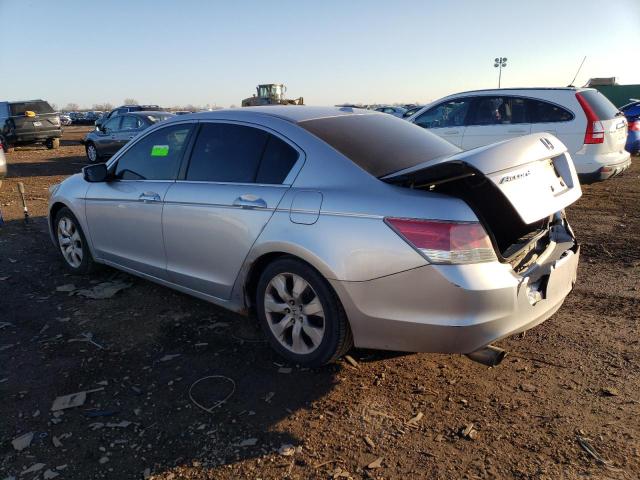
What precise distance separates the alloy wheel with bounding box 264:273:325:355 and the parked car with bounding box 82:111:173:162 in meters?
11.6

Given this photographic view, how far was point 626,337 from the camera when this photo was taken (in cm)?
351

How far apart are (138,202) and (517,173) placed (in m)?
3.03

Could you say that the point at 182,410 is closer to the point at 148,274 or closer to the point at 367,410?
the point at 367,410

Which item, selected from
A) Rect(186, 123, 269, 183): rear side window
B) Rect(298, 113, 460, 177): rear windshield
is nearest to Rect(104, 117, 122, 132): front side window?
Rect(186, 123, 269, 183): rear side window

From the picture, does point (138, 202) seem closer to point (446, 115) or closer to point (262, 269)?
point (262, 269)

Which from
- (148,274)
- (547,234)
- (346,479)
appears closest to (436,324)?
(346,479)

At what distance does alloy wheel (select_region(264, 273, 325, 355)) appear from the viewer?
3029mm

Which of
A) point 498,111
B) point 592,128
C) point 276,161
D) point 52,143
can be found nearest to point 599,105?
point 592,128

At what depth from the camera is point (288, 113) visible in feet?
11.8

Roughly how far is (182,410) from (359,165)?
1.80 m

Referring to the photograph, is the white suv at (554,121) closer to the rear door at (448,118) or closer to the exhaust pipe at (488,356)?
the rear door at (448,118)

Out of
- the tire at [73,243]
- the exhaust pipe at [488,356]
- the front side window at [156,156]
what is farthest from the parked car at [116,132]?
the exhaust pipe at [488,356]

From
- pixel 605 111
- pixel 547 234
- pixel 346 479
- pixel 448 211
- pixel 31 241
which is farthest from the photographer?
pixel 605 111

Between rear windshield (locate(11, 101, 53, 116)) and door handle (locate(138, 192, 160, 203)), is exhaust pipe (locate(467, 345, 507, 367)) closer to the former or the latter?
door handle (locate(138, 192, 160, 203))
